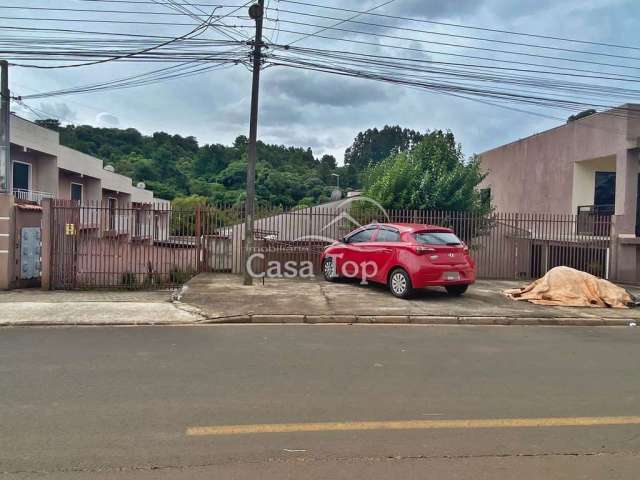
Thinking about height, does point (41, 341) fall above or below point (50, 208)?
below

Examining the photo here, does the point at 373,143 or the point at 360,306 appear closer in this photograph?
the point at 360,306

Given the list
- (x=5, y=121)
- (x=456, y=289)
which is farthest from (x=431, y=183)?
(x=5, y=121)

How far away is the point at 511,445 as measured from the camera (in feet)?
12.3

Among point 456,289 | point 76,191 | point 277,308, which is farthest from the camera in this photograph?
point 76,191

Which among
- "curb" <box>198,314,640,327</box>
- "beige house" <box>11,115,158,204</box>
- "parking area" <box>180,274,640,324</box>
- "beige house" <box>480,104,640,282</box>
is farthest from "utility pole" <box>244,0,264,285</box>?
"beige house" <box>11,115,158,204</box>

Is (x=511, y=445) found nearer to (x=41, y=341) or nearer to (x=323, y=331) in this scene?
(x=323, y=331)

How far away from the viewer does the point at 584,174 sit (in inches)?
724

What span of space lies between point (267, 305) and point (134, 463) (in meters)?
6.23

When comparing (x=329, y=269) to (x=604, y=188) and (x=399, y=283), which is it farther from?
(x=604, y=188)

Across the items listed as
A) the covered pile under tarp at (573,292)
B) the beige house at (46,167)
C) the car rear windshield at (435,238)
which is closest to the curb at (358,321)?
the covered pile under tarp at (573,292)

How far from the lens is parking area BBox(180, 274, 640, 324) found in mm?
8867

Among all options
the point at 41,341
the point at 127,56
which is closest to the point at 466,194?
the point at 127,56

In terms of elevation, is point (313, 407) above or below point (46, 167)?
below

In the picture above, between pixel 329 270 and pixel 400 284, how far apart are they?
2.66 meters
